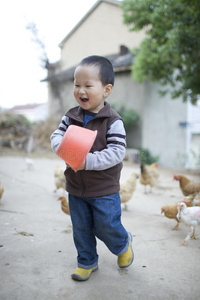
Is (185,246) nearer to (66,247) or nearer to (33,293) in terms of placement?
(66,247)

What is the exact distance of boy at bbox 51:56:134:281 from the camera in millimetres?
1779

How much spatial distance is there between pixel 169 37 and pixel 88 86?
5.06 meters

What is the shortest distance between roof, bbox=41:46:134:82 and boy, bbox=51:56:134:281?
1121 cm

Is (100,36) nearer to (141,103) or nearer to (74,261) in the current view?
(141,103)

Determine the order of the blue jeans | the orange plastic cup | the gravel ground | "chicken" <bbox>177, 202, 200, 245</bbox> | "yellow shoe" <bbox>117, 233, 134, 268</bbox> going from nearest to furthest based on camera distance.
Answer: the orange plastic cup
the gravel ground
the blue jeans
"yellow shoe" <bbox>117, 233, 134, 268</bbox>
"chicken" <bbox>177, 202, 200, 245</bbox>

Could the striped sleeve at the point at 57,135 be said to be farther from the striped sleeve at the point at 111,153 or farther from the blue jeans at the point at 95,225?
the blue jeans at the point at 95,225

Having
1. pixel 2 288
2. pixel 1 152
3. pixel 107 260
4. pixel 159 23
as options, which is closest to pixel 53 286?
pixel 2 288

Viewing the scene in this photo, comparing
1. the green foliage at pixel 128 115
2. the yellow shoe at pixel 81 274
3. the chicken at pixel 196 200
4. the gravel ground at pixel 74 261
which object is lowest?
the gravel ground at pixel 74 261

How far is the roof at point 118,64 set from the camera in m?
12.8

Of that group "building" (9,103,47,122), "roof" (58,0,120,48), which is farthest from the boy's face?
"building" (9,103,47,122)

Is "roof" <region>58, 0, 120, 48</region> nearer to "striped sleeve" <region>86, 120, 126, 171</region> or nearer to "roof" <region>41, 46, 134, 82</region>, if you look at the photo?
"roof" <region>41, 46, 134, 82</region>

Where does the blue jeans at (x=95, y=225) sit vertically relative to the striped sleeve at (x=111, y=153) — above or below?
below

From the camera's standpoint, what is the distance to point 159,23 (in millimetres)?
6590

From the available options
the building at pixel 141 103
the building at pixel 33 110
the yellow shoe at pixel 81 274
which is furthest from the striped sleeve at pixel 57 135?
the building at pixel 33 110
